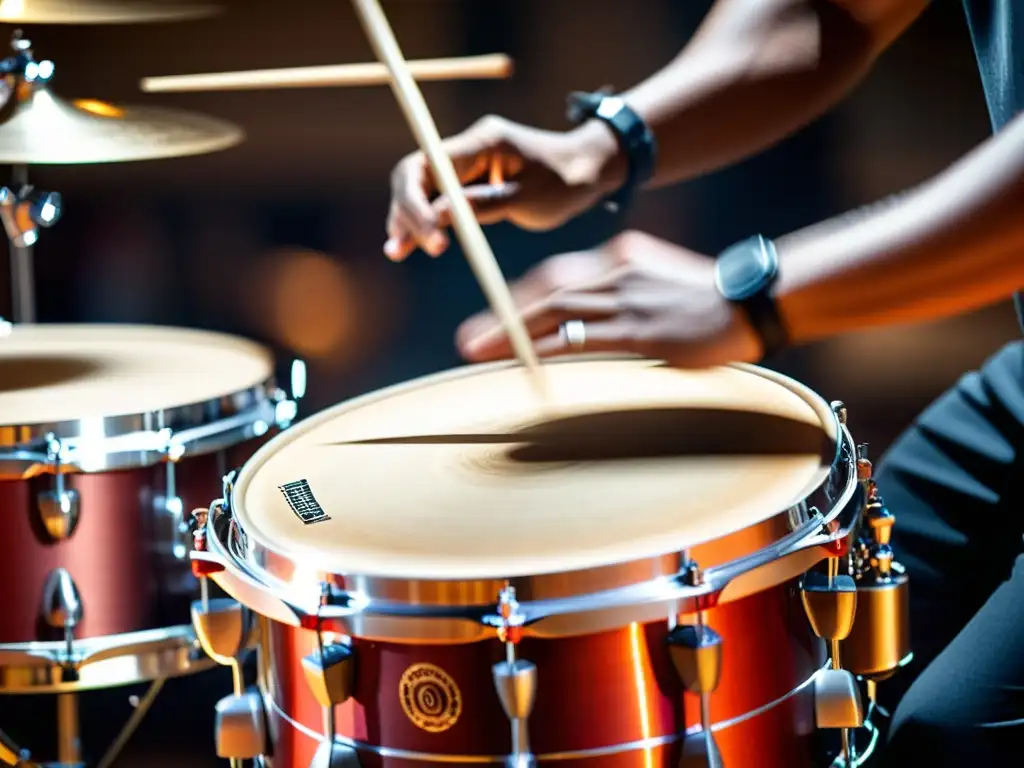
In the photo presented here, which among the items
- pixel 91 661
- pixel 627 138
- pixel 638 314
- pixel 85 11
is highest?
pixel 85 11

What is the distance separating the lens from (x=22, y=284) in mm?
2289

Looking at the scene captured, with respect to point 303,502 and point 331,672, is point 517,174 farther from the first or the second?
point 331,672

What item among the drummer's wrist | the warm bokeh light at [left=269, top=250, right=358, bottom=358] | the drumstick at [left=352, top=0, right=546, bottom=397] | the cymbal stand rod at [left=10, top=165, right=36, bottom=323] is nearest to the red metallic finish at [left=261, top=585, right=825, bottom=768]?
the drumstick at [left=352, top=0, right=546, bottom=397]

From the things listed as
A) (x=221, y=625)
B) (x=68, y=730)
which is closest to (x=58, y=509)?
(x=68, y=730)

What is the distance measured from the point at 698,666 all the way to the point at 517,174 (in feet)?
2.07

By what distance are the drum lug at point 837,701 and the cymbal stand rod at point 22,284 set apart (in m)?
1.65

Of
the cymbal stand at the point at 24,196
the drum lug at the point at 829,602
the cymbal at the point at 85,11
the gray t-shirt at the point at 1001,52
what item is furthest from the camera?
the cymbal stand at the point at 24,196

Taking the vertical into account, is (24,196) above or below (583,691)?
above

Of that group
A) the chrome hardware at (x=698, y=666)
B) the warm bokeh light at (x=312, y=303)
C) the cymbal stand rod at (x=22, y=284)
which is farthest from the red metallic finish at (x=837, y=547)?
the cymbal stand rod at (x=22, y=284)

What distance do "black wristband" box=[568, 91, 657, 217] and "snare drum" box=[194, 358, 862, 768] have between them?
38 cm

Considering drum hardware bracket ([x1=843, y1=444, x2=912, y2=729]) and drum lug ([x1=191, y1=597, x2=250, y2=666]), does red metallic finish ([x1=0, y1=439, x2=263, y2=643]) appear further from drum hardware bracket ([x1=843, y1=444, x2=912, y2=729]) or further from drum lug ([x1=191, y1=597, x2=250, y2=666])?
drum hardware bracket ([x1=843, y1=444, x2=912, y2=729])

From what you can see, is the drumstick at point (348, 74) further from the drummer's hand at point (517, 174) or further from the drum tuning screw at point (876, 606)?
the drum tuning screw at point (876, 606)

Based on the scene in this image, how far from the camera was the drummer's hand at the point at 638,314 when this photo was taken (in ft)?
3.43

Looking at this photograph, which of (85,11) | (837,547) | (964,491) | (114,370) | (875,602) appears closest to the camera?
(837,547)
